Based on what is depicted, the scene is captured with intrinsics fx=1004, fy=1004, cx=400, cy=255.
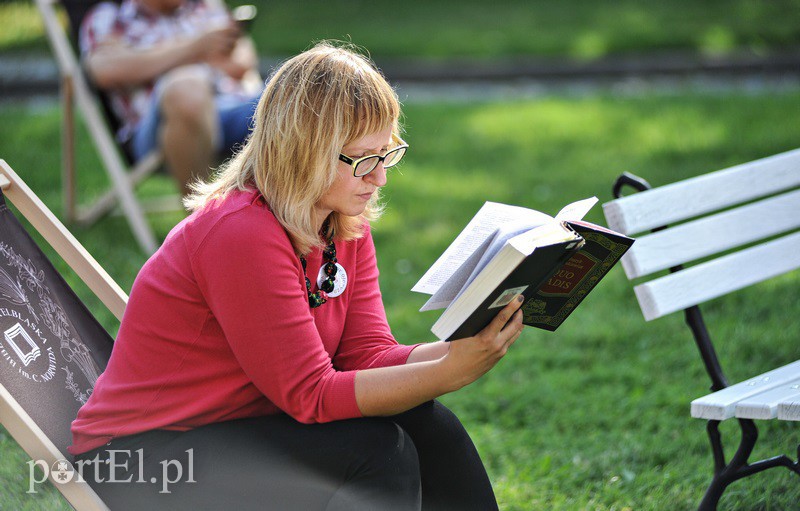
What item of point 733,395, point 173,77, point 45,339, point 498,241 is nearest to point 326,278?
point 498,241

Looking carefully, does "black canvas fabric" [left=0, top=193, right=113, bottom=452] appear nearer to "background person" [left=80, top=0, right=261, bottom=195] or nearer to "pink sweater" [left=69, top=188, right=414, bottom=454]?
"pink sweater" [left=69, top=188, right=414, bottom=454]

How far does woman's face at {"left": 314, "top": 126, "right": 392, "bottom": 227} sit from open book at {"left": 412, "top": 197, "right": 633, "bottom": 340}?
23cm

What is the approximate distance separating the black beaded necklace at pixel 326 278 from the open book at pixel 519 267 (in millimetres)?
283

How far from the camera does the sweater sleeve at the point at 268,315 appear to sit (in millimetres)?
2057

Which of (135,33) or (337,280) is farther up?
(135,33)

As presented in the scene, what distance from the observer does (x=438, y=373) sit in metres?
2.08

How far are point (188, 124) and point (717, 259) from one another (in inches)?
113

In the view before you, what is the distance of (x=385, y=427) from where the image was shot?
2.16 metres

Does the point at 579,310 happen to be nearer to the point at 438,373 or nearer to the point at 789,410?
the point at 789,410

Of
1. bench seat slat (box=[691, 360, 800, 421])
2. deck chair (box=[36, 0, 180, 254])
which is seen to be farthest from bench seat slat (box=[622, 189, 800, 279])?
deck chair (box=[36, 0, 180, 254])

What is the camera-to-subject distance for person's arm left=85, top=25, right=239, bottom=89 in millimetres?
5078

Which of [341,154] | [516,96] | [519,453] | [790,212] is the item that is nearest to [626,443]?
[519,453]

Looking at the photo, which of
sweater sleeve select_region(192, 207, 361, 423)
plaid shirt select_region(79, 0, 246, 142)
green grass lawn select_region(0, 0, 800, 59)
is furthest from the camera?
green grass lawn select_region(0, 0, 800, 59)

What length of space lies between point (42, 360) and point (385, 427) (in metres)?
0.89
